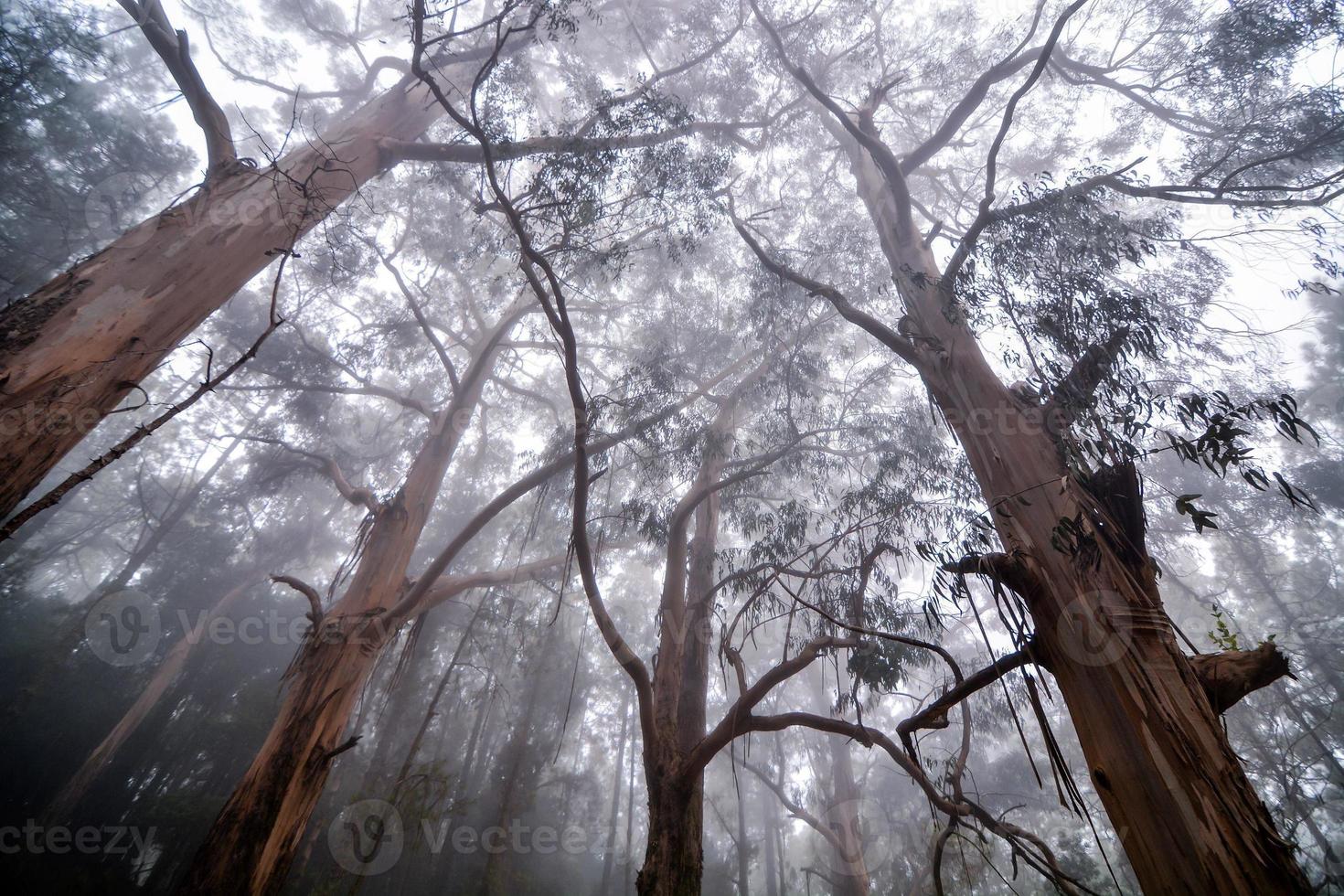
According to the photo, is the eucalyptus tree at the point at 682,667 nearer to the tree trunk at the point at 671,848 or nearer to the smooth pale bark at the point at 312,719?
the tree trunk at the point at 671,848

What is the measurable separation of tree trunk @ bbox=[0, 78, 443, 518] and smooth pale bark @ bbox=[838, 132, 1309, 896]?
3.60 meters

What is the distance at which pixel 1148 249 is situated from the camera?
435 cm

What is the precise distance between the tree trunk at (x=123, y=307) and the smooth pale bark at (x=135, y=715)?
39.8 feet

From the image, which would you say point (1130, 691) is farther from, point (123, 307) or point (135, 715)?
point (135, 715)

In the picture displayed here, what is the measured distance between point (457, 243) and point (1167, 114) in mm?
10358

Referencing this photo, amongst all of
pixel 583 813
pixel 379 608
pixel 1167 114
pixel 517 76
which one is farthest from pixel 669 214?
pixel 583 813

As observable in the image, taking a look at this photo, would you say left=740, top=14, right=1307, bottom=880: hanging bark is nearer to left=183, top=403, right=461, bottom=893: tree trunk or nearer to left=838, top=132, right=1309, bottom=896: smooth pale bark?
left=838, top=132, right=1309, bottom=896: smooth pale bark

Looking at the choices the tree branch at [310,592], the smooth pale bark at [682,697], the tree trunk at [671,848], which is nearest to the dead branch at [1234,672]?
the smooth pale bark at [682,697]

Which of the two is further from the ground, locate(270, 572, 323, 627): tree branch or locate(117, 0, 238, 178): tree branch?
locate(117, 0, 238, 178): tree branch

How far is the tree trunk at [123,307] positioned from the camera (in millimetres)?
2217

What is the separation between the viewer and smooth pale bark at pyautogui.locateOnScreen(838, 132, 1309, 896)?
6.21 feet

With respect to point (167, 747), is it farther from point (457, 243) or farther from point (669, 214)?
point (669, 214)

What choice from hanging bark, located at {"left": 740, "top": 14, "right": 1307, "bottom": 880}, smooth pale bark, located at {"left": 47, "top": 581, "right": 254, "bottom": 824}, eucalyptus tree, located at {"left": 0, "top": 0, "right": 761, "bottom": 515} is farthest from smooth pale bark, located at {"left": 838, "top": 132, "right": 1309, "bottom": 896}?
smooth pale bark, located at {"left": 47, "top": 581, "right": 254, "bottom": 824}

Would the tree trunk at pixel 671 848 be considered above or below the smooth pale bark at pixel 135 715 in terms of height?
below
